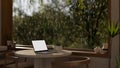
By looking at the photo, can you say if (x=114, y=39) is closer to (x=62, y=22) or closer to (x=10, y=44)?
(x=62, y=22)

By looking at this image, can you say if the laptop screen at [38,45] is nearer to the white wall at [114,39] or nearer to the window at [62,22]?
the window at [62,22]

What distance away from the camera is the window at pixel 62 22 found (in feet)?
14.9

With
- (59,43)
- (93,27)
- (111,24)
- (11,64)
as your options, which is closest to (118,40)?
(111,24)

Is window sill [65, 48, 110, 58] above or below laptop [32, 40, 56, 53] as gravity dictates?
below

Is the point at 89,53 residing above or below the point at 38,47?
below

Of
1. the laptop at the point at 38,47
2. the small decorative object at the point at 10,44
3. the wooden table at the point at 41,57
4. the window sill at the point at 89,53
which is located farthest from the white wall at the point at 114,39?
the small decorative object at the point at 10,44

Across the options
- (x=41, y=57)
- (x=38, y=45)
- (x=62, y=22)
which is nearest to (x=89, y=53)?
(x=62, y=22)

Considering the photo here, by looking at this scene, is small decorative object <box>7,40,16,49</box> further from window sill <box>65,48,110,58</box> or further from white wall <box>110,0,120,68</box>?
white wall <box>110,0,120,68</box>

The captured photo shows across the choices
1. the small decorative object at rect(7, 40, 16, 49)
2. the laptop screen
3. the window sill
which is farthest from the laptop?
the small decorative object at rect(7, 40, 16, 49)

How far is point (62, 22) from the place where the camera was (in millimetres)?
4895

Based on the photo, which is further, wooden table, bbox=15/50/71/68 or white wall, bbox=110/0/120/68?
white wall, bbox=110/0/120/68

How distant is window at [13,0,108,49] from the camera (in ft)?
14.9

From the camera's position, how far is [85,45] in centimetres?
465

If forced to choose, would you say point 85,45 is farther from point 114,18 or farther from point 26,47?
point 26,47
